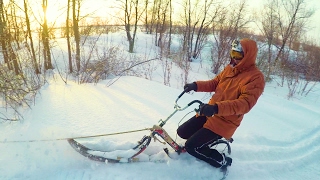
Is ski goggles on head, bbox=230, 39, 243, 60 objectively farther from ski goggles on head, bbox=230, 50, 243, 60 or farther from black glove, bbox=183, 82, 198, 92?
black glove, bbox=183, 82, 198, 92

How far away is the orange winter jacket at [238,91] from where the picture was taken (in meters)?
2.26

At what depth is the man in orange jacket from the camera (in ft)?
7.39

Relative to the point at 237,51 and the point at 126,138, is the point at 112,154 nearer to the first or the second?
the point at 126,138

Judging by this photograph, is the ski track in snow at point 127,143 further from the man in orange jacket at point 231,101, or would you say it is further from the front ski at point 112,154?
the man in orange jacket at point 231,101

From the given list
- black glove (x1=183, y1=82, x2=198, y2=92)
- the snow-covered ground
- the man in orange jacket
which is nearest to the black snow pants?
the man in orange jacket

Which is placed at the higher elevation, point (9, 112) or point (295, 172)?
point (9, 112)

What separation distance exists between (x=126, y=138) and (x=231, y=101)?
1.60m

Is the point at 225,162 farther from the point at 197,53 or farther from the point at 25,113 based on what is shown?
the point at 197,53

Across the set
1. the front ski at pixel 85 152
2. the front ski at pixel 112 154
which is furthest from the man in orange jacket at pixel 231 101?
the front ski at pixel 85 152

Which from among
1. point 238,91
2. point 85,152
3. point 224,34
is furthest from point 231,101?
point 224,34

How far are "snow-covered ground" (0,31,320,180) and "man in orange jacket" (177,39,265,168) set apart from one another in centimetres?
27

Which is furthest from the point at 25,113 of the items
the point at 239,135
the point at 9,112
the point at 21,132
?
the point at 239,135

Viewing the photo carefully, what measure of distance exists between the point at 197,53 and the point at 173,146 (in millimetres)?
17980

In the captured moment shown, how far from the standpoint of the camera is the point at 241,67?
2.48 metres
